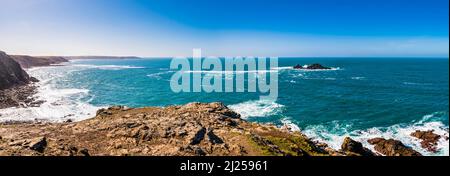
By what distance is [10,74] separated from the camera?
3194 inches

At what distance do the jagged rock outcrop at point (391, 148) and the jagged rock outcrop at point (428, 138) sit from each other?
328 cm

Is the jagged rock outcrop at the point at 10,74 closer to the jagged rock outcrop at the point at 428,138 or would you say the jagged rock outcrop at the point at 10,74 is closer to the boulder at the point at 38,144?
the boulder at the point at 38,144

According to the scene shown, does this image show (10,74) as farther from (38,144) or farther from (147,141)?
(147,141)

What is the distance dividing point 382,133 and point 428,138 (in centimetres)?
512

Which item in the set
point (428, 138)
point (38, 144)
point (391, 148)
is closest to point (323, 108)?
point (428, 138)

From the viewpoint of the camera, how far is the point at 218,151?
61.9ft

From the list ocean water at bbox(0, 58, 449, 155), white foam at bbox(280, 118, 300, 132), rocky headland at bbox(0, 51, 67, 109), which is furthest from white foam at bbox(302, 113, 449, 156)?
rocky headland at bbox(0, 51, 67, 109)

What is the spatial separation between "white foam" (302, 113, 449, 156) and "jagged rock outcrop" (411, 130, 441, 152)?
0.43 metres

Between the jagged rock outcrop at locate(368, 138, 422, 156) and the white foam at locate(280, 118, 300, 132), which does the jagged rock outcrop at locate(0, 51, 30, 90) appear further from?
the jagged rock outcrop at locate(368, 138, 422, 156)

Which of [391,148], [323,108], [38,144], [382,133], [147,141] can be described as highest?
[38,144]

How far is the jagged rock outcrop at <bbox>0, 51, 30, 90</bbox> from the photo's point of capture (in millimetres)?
74025
